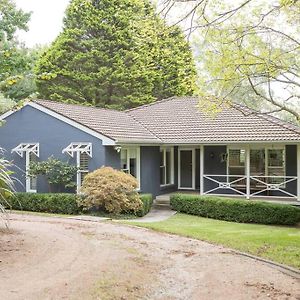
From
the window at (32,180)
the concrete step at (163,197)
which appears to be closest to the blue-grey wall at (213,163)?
the concrete step at (163,197)

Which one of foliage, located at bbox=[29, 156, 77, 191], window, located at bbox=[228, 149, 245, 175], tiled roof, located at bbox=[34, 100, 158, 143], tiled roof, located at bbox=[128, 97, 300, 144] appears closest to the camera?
foliage, located at bbox=[29, 156, 77, 191]

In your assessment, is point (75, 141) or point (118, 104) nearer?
point (75, 141)

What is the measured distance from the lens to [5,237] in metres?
11.8

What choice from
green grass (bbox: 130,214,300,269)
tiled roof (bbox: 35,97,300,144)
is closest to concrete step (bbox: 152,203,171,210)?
green grass (bbox: 130,214,300,269)

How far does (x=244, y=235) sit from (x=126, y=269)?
576 centimetres

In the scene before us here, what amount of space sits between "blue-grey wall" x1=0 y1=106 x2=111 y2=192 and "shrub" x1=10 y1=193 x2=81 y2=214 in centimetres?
87

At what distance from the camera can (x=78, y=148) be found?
61.8 ft

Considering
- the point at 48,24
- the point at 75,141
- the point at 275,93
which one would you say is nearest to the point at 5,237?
the point at 75,141

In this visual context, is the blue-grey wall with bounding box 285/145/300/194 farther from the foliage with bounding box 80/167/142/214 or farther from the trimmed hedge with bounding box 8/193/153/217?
the foliage with bounding box 80/167/142/214

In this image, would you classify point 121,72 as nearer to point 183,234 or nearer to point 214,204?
point 214,204

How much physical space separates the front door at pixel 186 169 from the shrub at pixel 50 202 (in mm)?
7065

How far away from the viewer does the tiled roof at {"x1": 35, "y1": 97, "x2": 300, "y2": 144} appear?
19719mm

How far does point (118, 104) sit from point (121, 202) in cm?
1905

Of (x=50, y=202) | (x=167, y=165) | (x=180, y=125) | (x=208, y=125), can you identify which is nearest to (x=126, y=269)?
(x=50, y=202)
